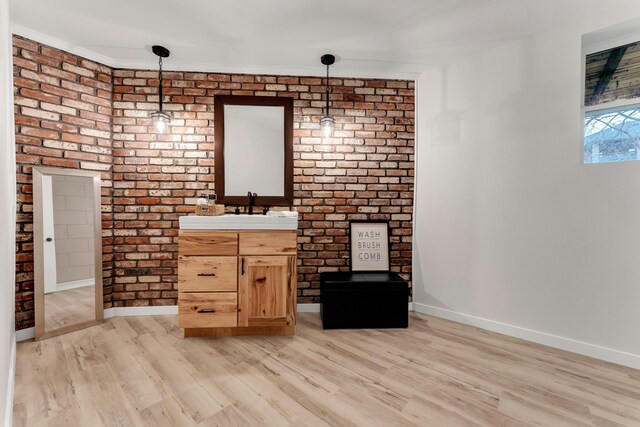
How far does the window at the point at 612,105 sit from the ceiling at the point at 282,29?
46 centimetres

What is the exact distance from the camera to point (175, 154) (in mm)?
2682

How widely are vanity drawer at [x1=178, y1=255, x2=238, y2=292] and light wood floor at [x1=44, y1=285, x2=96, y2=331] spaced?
3.32 feet

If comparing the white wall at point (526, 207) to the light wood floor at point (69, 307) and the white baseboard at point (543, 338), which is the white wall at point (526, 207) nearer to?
the white baseboard at point (543, 338)

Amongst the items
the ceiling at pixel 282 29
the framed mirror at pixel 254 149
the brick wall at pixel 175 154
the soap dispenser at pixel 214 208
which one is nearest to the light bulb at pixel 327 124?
the brick wall at pixel 175 154

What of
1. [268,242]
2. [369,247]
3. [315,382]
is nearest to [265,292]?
[268,242]

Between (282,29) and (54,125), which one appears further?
(54,125)

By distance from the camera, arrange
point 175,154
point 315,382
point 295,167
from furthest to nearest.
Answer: point 295,167 < point 175,154 < point 315,382

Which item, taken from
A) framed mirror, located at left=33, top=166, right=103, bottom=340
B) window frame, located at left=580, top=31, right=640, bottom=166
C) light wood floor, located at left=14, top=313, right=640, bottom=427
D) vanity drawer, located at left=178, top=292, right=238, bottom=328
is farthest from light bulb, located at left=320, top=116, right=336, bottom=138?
framed mirror, located at left=33, top=166, right=103, bottom=340

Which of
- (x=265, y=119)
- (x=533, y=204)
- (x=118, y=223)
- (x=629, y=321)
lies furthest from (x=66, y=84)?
(x=629, y=321)

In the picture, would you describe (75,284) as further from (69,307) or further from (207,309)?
(207,309)

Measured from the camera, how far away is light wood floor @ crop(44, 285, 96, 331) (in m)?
2.26

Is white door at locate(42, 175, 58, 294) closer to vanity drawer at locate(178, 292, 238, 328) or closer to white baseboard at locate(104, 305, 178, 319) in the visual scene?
white baseboard at locate(104, 305, 178, 319)

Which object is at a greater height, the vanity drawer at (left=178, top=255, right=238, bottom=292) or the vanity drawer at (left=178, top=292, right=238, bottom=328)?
the vanity drawer at (left=178, top=255, right=238, bottom=292)

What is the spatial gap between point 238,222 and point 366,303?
1322 millimetres
